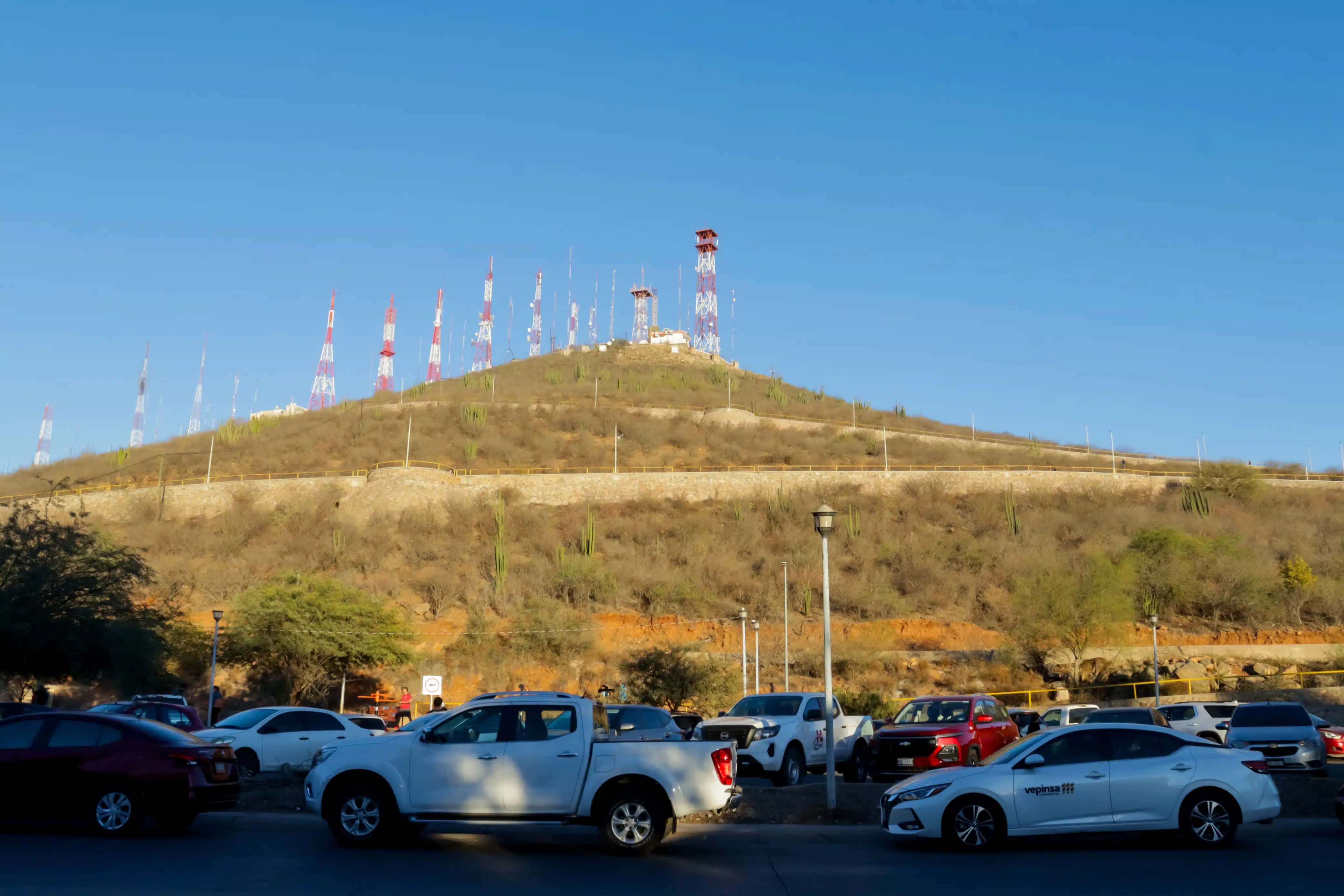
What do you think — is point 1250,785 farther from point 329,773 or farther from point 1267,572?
point 1267,572

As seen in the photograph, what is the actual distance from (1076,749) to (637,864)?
5047mm

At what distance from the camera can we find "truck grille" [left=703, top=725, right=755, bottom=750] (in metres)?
18.1

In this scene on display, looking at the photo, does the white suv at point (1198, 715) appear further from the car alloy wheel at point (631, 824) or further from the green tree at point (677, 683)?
the car alloy wheel at point (631, 824)

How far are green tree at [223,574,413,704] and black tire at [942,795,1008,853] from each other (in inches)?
1371

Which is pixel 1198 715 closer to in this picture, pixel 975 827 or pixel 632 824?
pixel 975 827

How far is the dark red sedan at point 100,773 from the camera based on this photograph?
12266 mm

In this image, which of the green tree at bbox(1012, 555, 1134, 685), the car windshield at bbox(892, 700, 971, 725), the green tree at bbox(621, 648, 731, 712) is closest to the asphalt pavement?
the car windshield at bbox(892, 700, 971, 725)

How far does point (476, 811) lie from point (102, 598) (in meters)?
15.4

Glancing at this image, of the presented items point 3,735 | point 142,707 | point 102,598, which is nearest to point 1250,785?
point 3,735

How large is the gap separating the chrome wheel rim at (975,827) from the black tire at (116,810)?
948 centimetres

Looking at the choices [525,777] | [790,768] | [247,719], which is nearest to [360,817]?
[525,777]

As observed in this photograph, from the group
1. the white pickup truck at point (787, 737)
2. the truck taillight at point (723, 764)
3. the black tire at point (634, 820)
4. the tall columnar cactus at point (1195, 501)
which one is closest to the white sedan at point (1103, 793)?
the truck taillight at point (723, 764)

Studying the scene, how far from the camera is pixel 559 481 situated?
233 feet

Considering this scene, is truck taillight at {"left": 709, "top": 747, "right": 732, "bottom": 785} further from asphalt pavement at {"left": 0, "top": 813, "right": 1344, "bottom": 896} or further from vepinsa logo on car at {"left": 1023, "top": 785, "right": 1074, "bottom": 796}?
vepinsa logo on car at {"left": 1023, "top": 785, "right": 1074, "bottom": 796}
